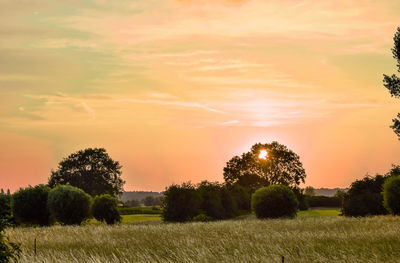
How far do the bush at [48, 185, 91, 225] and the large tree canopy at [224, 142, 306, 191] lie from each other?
1634 inches

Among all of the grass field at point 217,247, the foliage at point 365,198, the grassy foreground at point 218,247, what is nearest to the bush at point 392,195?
the foliage at point 365,198

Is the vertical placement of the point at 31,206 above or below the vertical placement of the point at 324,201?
above

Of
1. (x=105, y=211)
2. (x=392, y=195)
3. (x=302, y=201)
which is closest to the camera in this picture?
(x=392, y=195)

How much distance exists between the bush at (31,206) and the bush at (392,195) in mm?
30286

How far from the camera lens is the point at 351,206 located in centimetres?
4844

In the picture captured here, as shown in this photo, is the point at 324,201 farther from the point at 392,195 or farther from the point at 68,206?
the point at 68,206

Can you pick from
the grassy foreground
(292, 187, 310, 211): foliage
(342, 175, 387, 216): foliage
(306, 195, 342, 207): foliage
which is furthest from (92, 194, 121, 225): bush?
(306, 195, 342, 207): foliage

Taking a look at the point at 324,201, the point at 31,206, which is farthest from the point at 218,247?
the point at 324,201

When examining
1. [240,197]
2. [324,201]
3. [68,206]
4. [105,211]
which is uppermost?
[240,197]

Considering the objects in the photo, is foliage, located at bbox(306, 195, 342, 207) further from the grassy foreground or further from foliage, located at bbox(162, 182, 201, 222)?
the grassy foreground

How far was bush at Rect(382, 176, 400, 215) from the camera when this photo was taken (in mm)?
42969

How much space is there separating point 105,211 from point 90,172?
1493 inches

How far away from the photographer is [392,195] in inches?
1698

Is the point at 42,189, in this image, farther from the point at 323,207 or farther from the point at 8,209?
the point at 323,207
